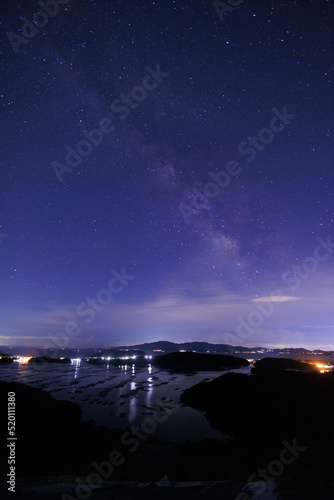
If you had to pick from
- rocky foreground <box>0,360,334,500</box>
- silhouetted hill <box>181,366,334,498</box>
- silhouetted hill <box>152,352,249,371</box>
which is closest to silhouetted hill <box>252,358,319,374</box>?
silhouetted hill <box>152,352,249,371</box>

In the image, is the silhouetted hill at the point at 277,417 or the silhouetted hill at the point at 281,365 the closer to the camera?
the silhouetted hill at the point at 277,417

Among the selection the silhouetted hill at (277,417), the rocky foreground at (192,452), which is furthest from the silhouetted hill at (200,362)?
the rocky foreground at (192,452)

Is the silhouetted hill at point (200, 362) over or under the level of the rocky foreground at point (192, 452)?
under

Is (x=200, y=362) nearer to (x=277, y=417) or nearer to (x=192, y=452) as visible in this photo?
(x=277, y=417)

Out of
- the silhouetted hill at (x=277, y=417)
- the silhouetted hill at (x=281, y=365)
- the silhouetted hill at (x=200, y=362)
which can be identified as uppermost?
the silhouetted hill at (x=277, y=417)

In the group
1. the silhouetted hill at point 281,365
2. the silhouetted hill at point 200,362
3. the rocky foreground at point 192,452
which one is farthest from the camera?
the silhouetted hill at point 200,362

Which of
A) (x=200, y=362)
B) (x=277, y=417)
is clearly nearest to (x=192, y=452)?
(x=277, y=417)

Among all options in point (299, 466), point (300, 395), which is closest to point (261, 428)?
point (300, 395)

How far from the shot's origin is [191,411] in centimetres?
2742

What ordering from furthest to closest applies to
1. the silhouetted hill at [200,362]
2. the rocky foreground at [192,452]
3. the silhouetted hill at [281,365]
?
the silhouetted hill at [200,362] → the silhouetted hill at [281,365] → the rocky foreground at [192,452]

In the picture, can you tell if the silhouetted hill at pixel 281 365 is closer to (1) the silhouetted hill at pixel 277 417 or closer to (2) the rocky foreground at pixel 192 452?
(1) the silhouetted hill at pixel 277 417

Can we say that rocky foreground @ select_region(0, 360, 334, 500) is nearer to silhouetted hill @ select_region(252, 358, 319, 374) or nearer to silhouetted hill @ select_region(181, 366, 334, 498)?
silhouetted hill @ select_region(181, 366, 334, 498)

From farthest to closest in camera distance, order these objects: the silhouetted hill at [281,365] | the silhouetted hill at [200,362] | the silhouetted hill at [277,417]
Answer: the silhouetted hill at [200,362] → the silhouetted hill at [281,365] → the silhouetted hill at [277,417]

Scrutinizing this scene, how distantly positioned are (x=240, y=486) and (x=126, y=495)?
3.68 meters
